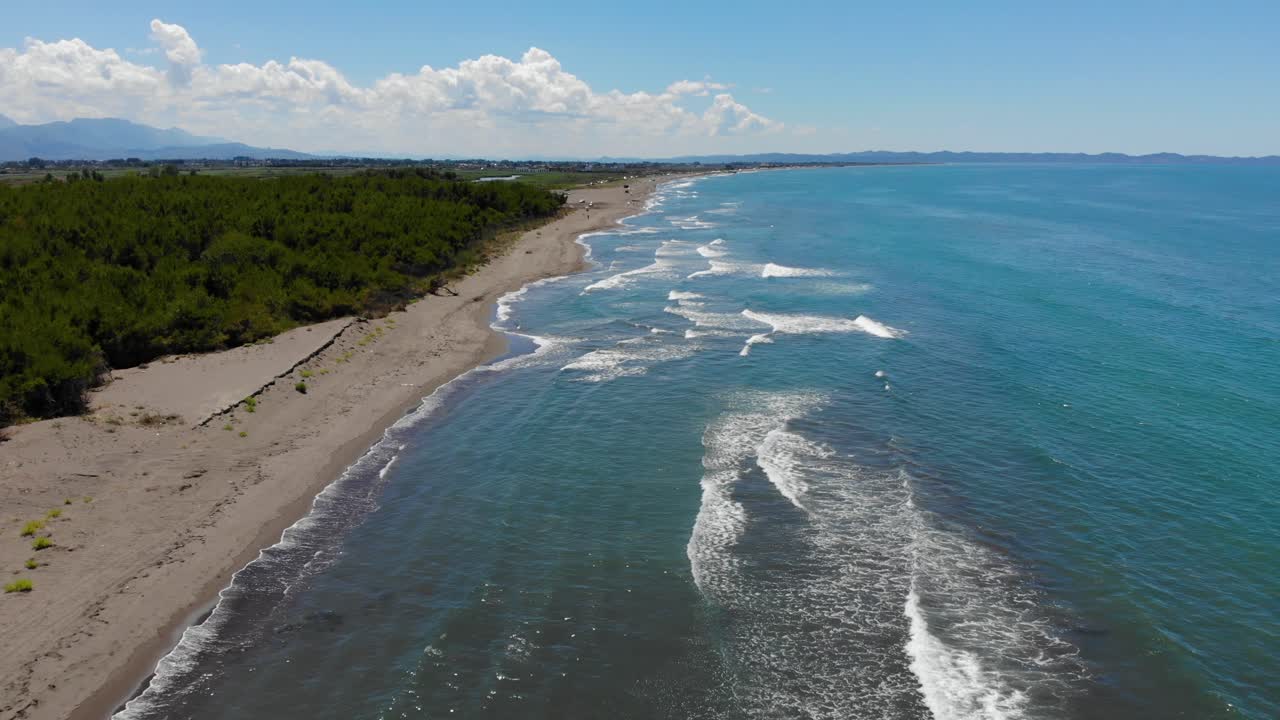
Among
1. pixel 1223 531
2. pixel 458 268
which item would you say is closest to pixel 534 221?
pixel 458 268

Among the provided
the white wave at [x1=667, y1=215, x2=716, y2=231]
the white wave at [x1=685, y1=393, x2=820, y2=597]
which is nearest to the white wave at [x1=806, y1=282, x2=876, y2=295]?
the white wave at [x1=685, y1=393, x2=820, y2=597]

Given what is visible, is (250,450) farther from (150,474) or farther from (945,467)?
(945,467)

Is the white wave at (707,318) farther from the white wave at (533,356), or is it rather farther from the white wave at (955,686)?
the white wave at (955,686)

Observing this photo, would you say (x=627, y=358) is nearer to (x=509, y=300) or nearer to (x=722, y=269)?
(x=509, y=300)

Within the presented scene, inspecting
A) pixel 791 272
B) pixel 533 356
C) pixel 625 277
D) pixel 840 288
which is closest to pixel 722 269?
pixel 791 272

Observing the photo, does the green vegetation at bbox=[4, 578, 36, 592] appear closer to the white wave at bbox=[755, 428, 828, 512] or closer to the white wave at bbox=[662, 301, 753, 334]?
the white wave at bbox=[755, 428, 828, 512]

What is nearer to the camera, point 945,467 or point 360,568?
point 360,568
